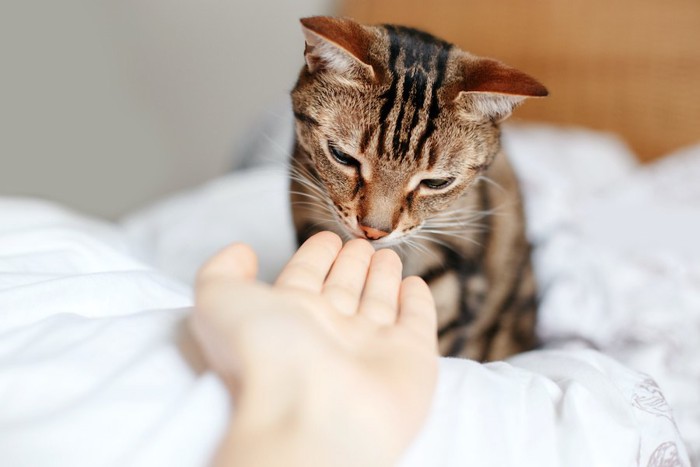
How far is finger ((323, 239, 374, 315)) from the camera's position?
66 cm

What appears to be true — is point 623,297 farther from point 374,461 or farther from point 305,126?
point 374,461

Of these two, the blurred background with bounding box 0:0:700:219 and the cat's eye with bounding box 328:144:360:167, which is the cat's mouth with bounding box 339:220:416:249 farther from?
the blurred background with bounding box 0:0:700:219

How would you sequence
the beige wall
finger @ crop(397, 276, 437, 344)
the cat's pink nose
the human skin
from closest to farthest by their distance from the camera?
the human skin < finger @ crop(397, 276, 437, 344) < the cat's pink nose < the beige wall

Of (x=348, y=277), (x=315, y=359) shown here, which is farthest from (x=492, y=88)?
(x=315, y=359)

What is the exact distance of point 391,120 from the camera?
89 centimetres

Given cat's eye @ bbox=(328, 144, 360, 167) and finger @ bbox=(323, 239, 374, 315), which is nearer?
finger @ bbox=(323, 239, 374, 315)

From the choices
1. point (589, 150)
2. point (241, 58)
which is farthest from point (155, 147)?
point (589, 150)

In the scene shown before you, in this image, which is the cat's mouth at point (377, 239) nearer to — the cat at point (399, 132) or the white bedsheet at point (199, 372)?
the cat at point (399, 132)

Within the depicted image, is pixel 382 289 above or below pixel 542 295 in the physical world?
above

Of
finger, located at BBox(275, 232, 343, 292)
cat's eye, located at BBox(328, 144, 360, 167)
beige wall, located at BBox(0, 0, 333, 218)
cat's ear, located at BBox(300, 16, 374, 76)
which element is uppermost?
cat's ear, located at BBox(300, 16, 374, 76)

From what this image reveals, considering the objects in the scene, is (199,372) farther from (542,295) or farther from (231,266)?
(542,295)

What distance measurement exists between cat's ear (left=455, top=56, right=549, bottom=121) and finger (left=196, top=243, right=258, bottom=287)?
1.30 feet

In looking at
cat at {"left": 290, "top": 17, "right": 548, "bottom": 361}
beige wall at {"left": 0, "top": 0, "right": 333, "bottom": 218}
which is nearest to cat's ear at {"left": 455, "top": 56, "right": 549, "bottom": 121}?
cat at {"left": 290, "top": 17, "right": 548, "bottom": 361}

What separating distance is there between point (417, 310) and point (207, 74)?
7.25 feet
